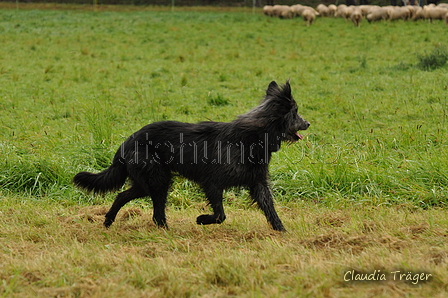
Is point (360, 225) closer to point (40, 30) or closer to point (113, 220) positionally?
point (113, 220)

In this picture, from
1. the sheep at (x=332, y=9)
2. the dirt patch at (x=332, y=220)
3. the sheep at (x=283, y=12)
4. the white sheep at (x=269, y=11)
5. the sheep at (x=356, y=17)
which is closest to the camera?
the dirt patch at (x=332, y=220)

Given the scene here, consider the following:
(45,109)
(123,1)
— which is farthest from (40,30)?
(45,109)

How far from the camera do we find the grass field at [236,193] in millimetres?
4195

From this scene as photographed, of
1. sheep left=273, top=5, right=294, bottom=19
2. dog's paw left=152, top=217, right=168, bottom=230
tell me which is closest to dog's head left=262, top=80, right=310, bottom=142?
dog's paw left=152, top=217, right=168, bottom=230

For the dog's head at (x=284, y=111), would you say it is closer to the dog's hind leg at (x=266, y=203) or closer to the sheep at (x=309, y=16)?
the dog's hind leg at (x=266, y=203)

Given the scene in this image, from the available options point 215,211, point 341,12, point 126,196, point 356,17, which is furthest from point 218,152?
point 341,12

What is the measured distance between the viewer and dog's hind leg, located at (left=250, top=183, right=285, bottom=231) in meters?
5.48

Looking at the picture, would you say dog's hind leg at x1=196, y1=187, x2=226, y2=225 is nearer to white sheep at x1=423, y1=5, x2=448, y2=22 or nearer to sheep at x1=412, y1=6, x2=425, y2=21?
white sheep at x1=423, y1=5, x2=448, y2=22

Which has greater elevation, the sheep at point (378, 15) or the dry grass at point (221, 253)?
the sheep at point (378, 15)

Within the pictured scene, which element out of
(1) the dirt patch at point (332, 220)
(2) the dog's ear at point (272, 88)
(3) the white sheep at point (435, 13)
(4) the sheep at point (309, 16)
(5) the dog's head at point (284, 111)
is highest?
(3) the white sheep at point (435, 13)

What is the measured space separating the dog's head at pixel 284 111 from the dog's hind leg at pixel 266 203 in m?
0.57

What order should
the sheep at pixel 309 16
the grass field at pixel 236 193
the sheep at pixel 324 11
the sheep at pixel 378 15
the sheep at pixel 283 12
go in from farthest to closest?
the sheep at pixel 324 11 → the sheep at pixel 283 12 → the sheep at pixel 309 16 → the sheep at pixel 378 15 → the grass field at pixel 236 193

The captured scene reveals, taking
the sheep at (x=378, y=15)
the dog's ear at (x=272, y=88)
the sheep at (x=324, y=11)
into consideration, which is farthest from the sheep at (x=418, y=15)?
the dog's ear at (x=272, y=88)

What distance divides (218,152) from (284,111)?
771 mm
